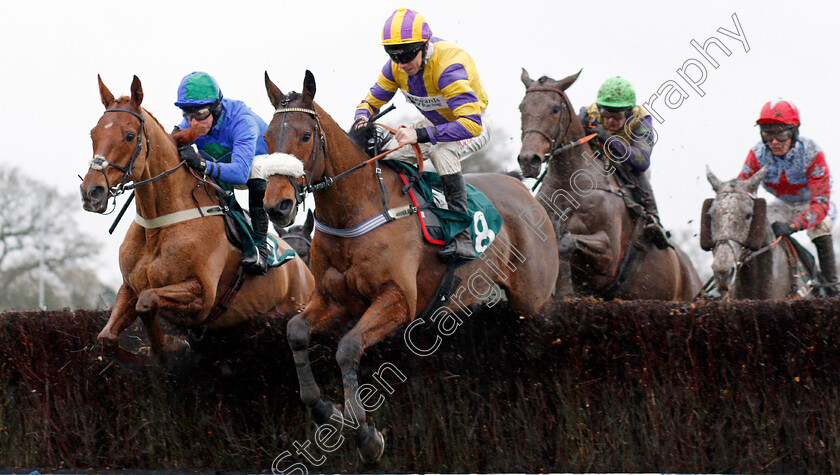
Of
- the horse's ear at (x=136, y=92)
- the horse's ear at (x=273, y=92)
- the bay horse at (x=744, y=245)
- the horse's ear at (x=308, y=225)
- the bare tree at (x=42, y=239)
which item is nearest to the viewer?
the horse's ear at (x=273, y=92)

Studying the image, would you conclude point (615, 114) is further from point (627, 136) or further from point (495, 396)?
point (495, 396)

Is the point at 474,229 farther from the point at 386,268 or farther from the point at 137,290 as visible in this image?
the point at 137,290

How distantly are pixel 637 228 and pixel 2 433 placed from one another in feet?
18.7

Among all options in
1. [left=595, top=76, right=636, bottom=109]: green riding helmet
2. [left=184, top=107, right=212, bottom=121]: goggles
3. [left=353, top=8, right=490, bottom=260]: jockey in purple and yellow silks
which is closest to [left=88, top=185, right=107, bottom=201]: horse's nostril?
[left=184, top=107, right=212, bottom=121]: goggles

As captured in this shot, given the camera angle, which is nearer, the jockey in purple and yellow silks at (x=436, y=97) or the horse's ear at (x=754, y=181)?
the jockey in purple and yellow silks at (x=436, y=97)

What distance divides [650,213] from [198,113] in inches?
179

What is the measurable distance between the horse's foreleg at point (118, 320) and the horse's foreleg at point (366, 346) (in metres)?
1.65

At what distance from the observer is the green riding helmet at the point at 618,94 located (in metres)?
8.59

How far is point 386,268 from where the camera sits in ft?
18.1

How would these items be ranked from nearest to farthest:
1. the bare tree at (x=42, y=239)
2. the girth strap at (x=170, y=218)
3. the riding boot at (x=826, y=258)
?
the girth strap at (x=170, y=218), the riding boot at (x=826, y=258), the bare tree at (x=42, y=239)

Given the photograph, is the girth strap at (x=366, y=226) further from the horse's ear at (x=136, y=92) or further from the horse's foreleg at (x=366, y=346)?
the horse's ear at (x=136, y=92)

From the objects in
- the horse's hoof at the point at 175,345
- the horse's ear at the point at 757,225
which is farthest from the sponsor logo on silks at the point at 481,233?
the horse's ear at the point at 757,225

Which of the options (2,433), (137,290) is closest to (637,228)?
(137,290)

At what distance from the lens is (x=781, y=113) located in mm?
8555
